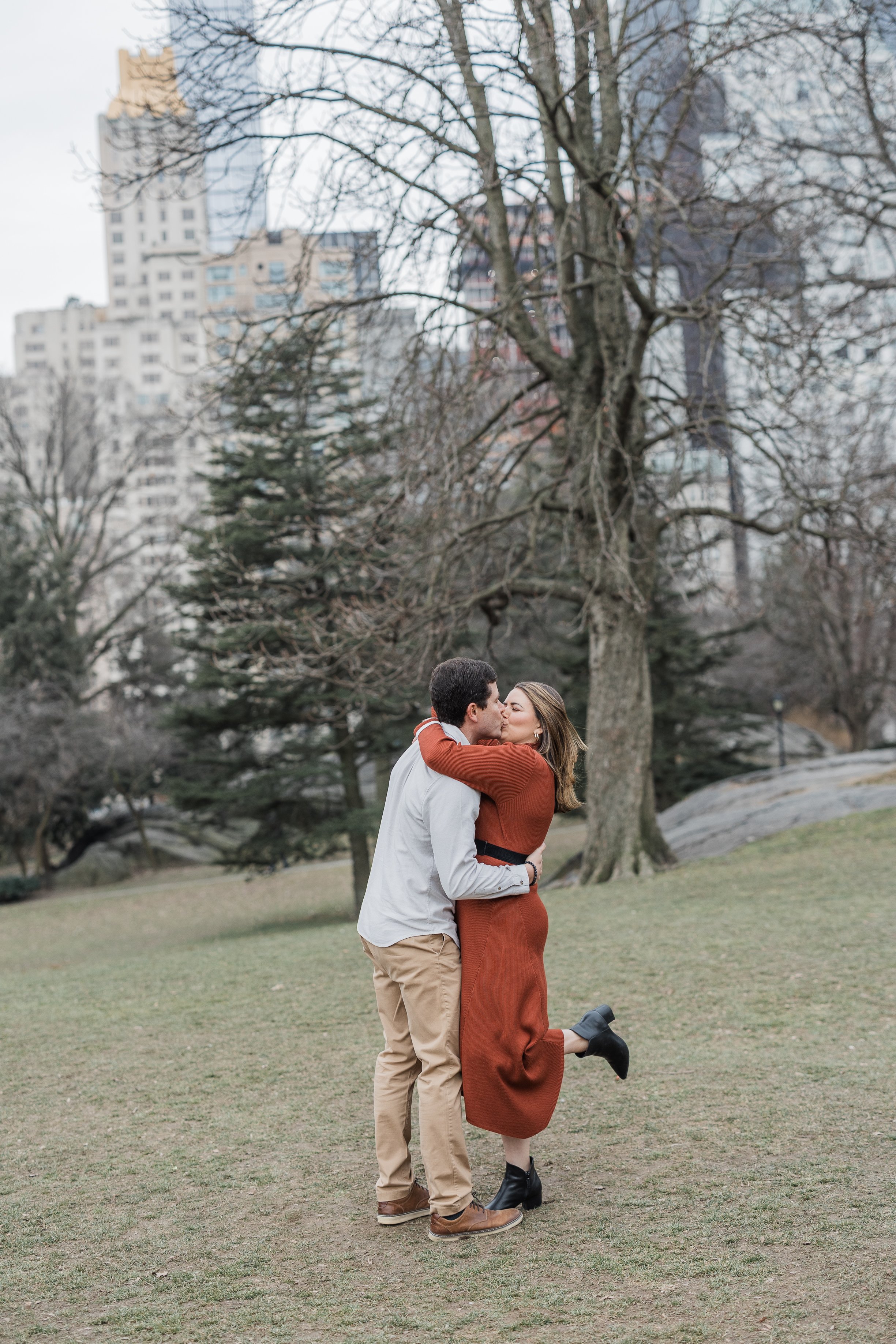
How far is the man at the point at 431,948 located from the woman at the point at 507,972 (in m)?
0.06

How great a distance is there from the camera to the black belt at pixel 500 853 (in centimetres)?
388

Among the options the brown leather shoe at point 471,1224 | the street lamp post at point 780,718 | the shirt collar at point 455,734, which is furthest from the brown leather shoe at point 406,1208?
the street lamp post at point 780,718

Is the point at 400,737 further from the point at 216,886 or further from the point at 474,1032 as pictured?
the point at 474,1032

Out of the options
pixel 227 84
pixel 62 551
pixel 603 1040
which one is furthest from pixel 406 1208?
pixel 62 551

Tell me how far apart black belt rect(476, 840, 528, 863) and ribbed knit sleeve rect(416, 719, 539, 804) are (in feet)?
0.48

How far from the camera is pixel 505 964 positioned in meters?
3.83

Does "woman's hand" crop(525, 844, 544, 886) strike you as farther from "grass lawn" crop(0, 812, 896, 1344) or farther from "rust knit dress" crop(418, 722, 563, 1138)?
"grass lawn" crop(0, 812, 896, 1344)

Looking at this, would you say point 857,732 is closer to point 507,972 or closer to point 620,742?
point 620,742

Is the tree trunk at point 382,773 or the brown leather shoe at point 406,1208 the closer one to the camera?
the brown leather shoe at point 406,1208

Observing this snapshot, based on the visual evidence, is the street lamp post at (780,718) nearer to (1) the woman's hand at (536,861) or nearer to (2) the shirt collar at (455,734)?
(1) the woman's hand at (536,861)

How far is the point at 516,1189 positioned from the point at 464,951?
0.82 m

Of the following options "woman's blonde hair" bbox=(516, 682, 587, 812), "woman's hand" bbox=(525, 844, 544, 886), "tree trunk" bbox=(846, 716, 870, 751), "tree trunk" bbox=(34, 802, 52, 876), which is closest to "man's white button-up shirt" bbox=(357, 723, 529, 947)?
"woman's hand" bbox=(525, 844, 544, 886)

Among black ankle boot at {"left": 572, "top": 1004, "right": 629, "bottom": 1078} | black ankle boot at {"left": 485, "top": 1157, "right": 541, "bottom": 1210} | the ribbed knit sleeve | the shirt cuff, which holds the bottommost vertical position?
black ankle boot at {"left": 485, "top": 1157, "right": 541, "bottom": 1210}

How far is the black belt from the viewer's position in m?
3.88
